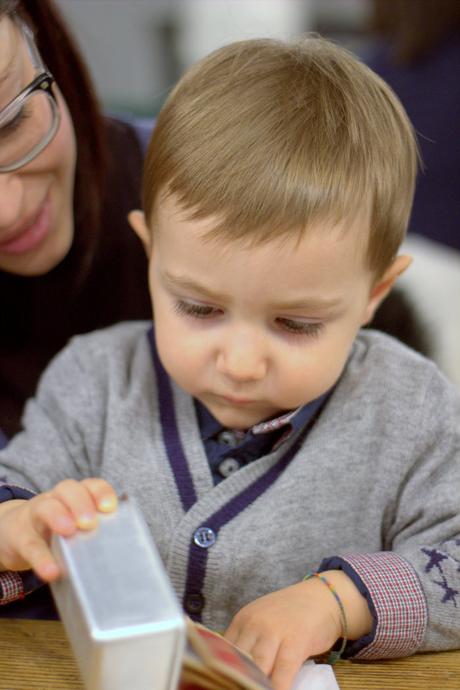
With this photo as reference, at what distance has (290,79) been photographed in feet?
2.98

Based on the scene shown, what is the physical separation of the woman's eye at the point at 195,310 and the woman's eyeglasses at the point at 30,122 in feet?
0.99

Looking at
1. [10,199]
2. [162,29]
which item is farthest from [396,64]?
[162,29]

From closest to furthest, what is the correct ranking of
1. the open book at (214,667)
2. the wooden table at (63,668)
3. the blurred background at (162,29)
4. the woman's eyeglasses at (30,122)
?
the open book at (214,667)
the wooden table at (63,668)
the woman's eyeglasses at (30,122)
the blurred background at (162,29)

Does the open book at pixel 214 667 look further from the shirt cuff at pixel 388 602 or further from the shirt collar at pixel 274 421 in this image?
the shirt collar at pixel 274 421

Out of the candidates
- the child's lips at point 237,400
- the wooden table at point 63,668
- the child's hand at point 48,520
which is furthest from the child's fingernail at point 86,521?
the child's lips at point 237,400

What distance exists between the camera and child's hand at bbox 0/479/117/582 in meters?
0.66

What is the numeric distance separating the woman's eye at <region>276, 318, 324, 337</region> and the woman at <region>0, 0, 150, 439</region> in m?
0.39

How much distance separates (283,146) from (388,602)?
43cm

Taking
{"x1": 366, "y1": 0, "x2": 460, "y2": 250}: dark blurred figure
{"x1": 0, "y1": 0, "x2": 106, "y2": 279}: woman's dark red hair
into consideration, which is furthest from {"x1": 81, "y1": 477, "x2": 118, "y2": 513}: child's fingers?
{"x1": 366, "y1": 0, "x2": 460, "y2": 250}: dark blurred figure

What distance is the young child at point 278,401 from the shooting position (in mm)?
844

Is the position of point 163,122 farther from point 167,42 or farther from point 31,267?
point 167,42

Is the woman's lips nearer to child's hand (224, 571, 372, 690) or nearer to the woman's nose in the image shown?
the woman's nose

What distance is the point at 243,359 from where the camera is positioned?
861mm

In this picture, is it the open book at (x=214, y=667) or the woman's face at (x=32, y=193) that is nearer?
the open book at (x=214, y=667)
